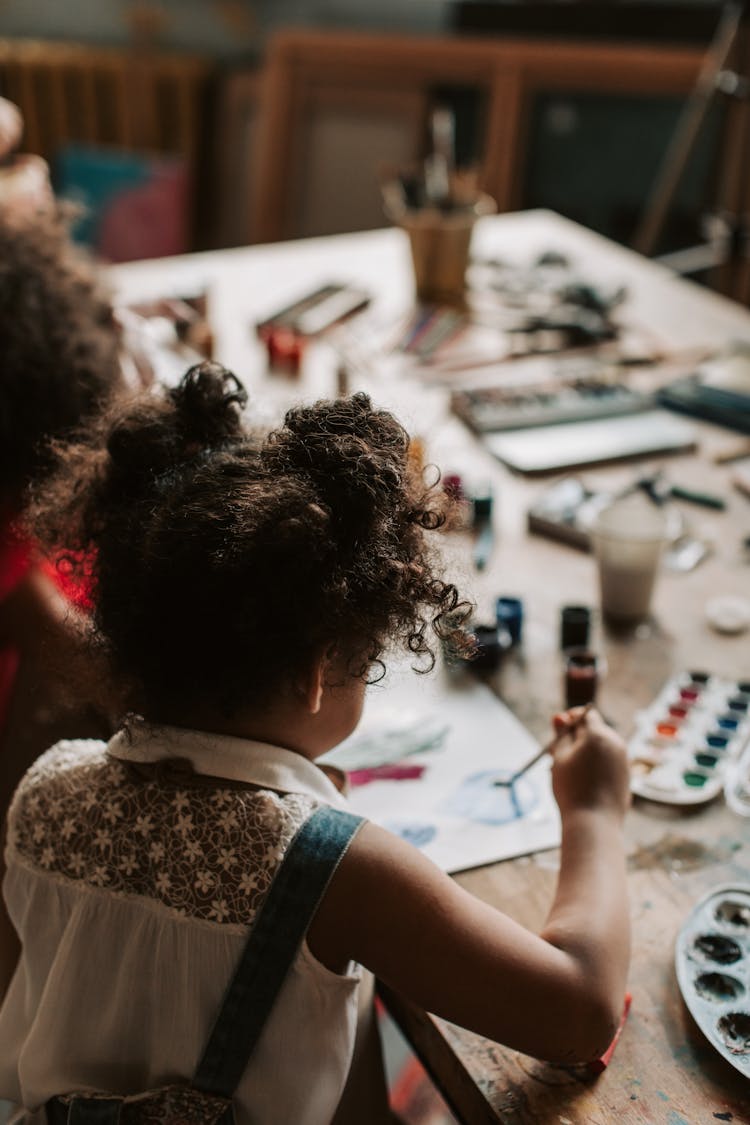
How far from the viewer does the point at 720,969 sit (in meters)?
0.80

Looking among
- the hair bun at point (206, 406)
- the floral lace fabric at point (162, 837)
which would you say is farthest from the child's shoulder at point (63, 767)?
the hair bun at point (206, 406)

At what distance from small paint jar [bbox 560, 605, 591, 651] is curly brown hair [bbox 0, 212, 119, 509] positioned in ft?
1.76

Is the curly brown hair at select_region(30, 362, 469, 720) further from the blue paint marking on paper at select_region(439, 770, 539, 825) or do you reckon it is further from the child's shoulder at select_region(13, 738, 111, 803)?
the blue paint marking on paper at select_region(439, 770, 539, 825)

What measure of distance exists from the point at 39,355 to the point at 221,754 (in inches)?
24.4

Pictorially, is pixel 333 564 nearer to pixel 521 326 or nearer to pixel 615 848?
pixel 615 848

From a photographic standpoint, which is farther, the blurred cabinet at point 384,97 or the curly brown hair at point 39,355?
the blurred cabinet at point 384,97

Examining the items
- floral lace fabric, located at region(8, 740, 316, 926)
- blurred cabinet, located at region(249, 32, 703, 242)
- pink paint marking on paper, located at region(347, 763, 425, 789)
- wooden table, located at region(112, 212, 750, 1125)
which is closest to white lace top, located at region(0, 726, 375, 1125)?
floral lace fabric, located at region(8, 740, 316, 926)

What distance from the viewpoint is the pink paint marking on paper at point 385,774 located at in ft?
3.34

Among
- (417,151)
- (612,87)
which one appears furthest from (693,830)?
(612,87)

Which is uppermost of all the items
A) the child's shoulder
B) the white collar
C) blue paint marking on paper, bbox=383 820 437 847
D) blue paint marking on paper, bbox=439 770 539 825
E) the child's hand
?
Result: the white collar

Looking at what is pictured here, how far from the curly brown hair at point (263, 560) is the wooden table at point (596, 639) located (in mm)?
108

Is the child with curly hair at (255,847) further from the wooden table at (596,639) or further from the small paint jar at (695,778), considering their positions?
the small paint jar at (695,778)

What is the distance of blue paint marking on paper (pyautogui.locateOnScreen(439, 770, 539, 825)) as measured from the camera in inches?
38.2

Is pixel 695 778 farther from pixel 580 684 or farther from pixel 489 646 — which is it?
pixel 489 646
